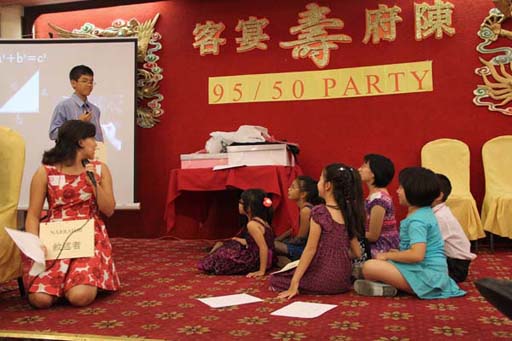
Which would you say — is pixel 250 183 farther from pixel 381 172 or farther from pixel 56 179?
pixel 56 179

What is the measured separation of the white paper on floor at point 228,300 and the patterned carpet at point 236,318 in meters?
0.05

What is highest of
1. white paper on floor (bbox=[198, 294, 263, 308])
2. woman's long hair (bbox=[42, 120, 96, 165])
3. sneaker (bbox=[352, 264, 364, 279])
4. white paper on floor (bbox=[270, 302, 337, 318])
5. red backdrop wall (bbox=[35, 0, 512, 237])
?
red backdrop wall (bbox=[35, 0, 512, 237])

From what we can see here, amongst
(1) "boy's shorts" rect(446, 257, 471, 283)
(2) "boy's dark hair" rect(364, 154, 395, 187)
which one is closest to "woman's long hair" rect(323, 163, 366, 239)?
(2) "boy's dark hair" rect(364, 154, 395, 187)

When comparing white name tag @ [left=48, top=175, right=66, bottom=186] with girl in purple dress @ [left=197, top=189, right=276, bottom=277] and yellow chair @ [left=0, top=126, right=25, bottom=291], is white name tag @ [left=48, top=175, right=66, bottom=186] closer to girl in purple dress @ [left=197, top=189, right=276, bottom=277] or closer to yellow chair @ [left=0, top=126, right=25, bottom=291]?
yellow chair @ [left=0, top=126, right=25, bottom=291]

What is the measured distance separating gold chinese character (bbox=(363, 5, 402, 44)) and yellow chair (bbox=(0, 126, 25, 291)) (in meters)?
3.01

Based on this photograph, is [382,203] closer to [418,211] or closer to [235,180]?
[418,211]

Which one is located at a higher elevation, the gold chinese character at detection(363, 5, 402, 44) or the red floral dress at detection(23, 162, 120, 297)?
the gold chinese character at detection(363, 5, 402, 44)

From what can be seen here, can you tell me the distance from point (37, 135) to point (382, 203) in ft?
10.3

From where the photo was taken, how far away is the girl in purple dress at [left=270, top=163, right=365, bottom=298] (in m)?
2.31

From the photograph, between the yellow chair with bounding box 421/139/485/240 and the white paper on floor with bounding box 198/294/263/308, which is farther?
the yellow chair with bounding box 421/139/485/240

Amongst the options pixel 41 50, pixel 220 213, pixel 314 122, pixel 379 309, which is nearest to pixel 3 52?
pixel 41 50

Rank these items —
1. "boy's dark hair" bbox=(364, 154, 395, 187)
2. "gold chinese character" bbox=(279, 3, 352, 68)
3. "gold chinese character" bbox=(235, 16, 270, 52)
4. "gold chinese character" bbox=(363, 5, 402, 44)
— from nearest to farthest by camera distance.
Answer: "boy's dark hair" bbox=(364, 154, 395, 187), "gold chinese character" bbox=(363, 5, 402, 44), "gold chinese character" bbox=(279, 3, 352, 68), "gold chinese character" bbox=(235, 16, 270, 52)

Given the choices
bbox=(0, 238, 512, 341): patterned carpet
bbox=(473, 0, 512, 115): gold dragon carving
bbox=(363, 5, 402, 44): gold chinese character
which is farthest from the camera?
bbox=(363, 5, 402, 44): gold chinese character

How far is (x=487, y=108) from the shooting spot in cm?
410
